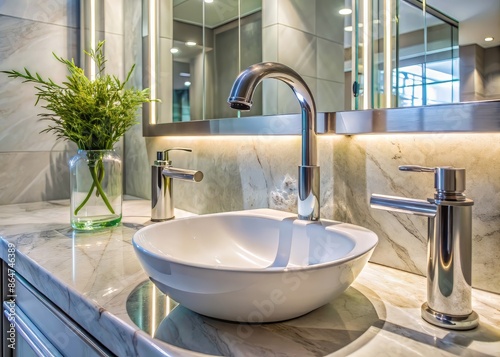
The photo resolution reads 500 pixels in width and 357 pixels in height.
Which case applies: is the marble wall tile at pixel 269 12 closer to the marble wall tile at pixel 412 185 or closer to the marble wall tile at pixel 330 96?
the marble wall tile at pixel 330 96

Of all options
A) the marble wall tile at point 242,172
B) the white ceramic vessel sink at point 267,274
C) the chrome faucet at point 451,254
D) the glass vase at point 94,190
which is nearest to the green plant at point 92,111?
the glass vase at point 94,190

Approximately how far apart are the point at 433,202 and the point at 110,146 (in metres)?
0.96

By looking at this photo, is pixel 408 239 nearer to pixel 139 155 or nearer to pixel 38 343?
pixel 38 343

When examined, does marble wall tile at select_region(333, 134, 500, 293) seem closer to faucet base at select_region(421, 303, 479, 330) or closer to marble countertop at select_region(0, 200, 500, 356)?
marble countertop at select_region(0, 200, 500, 356)

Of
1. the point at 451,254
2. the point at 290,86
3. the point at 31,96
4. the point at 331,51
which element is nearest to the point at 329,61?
the point at 331,51

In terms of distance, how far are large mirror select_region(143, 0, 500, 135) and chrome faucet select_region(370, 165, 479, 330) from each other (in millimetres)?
210

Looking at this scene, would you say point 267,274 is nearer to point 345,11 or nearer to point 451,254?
point 451,254

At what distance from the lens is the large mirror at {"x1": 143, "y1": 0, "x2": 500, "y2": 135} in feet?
2.18

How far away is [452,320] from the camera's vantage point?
520mm

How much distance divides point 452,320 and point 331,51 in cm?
63

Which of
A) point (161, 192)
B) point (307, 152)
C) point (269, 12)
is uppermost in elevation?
point (269, 12)

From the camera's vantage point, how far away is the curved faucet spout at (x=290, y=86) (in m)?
0.66

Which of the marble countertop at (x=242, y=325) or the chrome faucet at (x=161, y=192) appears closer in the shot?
the marble countertop at (x=242, y=325)

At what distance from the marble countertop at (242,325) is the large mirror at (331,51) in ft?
1.17
